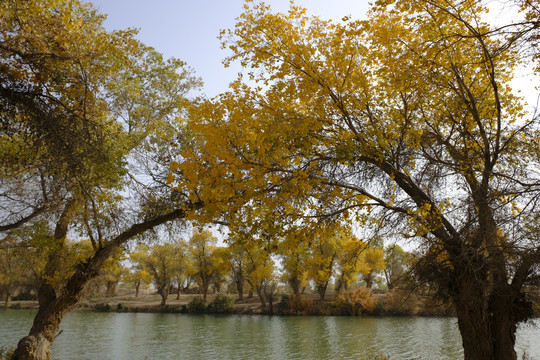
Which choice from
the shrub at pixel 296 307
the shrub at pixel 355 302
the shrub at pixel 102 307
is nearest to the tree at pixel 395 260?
the shrub at pixel 355 302

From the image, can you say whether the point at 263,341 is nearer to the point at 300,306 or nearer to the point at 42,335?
the point at 42,335

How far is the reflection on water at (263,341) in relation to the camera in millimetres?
14836

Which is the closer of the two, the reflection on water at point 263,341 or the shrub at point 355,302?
the reflection on water at point 263,341

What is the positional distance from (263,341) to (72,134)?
54.0 ft

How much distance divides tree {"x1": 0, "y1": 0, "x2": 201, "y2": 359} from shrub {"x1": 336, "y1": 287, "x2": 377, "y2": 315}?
2637 cm

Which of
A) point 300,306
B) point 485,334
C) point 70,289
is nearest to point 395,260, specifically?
point 485,334

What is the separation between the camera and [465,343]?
6.33 metres

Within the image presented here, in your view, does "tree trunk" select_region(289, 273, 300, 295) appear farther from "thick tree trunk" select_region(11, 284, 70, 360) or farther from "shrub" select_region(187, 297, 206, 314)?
"thick tree trunk" select_region(11, 284, 70, 360)

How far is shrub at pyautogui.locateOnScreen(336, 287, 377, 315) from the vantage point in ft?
103

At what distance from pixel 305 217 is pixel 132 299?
47651mm

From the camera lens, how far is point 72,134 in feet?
17.1

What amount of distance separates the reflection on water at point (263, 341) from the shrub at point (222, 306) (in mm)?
11105

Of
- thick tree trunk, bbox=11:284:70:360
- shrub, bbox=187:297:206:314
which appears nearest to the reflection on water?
thick tree trunk, bbox=11:284:70:360

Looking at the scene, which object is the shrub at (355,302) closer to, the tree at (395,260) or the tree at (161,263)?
the tree at (161,263)
